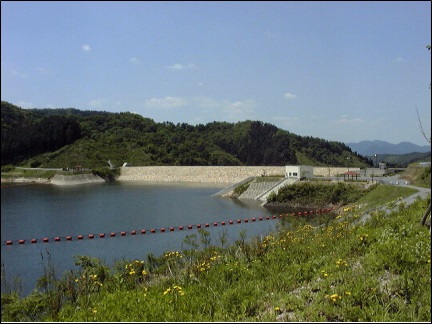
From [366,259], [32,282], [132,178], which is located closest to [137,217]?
[32,282]

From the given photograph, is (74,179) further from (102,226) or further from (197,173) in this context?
(102,226)

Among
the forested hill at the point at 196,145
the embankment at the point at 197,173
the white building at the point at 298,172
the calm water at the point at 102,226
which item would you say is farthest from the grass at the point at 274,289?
the forested hill at the point at 196,145

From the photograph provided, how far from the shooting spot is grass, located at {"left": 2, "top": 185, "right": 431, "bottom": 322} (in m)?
5.62

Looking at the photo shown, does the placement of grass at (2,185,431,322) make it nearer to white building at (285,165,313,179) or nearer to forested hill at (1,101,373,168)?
white building at (285,165,313,179)

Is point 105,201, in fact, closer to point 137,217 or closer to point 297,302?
point 137,217

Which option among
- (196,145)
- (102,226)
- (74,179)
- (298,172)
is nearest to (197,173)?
(74,179)

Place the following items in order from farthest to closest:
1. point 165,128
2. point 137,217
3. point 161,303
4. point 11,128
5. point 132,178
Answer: point 165,128, point 132,178, point 137,217, point 161,303, point 11,128

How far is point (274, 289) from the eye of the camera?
6715mm

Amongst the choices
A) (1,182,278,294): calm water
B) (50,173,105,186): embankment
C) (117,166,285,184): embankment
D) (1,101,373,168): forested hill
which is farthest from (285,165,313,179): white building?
(1,101,373,168): forested hill

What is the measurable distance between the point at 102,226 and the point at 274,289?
19.6 meters

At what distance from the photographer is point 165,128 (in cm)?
11569

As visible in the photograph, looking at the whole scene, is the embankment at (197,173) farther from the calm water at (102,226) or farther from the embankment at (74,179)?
the calm water at (102,226)

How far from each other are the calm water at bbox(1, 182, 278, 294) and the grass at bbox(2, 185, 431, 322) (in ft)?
Result: 4.38

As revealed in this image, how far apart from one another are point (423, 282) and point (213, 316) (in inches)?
117
